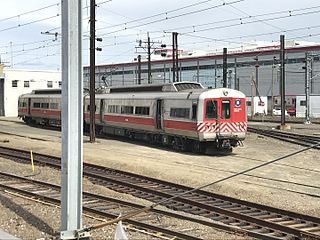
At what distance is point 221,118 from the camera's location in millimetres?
23922

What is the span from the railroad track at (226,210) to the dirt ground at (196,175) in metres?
A: 0.65

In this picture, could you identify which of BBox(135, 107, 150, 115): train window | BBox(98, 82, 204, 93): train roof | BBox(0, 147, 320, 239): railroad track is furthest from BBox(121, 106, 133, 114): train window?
BBox(0, 147, 320, 239): railroad track

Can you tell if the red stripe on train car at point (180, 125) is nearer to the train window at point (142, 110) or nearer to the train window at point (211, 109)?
the train window at point (211, 109)

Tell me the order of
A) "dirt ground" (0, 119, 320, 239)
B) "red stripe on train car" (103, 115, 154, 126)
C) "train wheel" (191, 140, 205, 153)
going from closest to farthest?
"dirt ground" (0, 119, 320, 239) → "train wheel" (191, 140, 205, 153) → "red stripe on train car" (103, 115, 154, 126)

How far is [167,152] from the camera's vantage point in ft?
82.5

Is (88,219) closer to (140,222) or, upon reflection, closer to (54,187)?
(140,222)

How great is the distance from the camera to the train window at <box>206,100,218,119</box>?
23469 mm

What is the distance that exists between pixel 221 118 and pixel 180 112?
2172 mm

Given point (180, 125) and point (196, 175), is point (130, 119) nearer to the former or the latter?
point (180, 125)

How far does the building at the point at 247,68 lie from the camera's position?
97688mm

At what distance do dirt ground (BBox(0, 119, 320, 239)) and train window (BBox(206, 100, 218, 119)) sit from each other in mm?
1986

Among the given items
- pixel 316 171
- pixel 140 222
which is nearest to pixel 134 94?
pixel 316 171

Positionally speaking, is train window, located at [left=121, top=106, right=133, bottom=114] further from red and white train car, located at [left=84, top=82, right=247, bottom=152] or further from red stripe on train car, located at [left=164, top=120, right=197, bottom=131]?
red stripe on train car, located at [left=164, top=120, right=197, bottom=131]

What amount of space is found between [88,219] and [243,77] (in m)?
102
